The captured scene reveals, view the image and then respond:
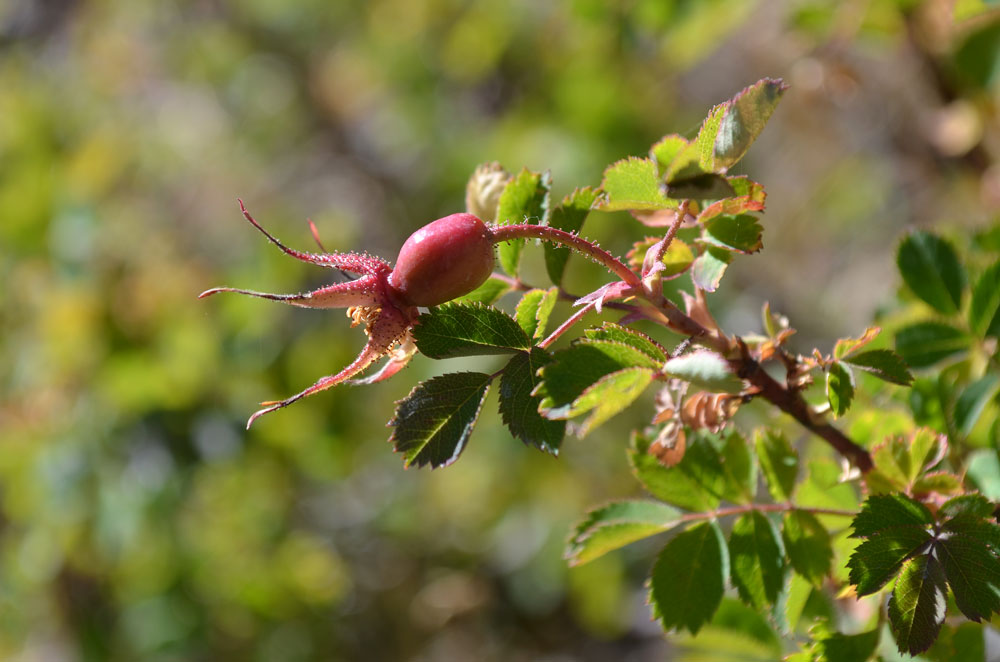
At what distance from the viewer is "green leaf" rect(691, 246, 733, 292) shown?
67cm

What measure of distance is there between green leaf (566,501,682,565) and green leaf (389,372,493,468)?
0.19 m

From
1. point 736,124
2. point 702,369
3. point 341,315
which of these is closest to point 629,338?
point 702,369

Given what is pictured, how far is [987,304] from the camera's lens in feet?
2.97

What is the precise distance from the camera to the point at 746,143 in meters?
0.63

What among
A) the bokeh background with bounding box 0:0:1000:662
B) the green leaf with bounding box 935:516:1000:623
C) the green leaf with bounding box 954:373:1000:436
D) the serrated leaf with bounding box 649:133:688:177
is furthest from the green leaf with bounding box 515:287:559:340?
the bokeh background with bounding box 0:0:1000:662

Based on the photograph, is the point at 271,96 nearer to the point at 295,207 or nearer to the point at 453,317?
the point at 295,207

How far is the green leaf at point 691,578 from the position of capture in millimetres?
746

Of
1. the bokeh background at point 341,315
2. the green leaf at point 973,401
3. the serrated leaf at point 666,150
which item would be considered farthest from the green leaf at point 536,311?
the bokeh background at point 341,315

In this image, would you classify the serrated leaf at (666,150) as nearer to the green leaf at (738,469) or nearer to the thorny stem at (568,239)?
the thorny stem at (568,239)

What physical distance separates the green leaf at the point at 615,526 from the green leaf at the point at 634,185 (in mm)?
285

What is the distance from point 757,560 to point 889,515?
0.14 metres

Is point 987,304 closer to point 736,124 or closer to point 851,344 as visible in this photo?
point 851,344

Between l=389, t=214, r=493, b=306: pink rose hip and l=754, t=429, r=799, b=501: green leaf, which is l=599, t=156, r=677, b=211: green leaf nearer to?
l=389, t=214, r=493, b=306: pink rose hip

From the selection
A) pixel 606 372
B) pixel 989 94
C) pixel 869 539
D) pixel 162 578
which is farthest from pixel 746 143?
pixel 162 578
